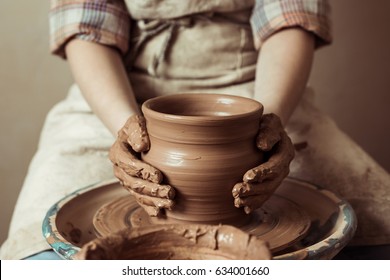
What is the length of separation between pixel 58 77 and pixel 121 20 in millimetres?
726

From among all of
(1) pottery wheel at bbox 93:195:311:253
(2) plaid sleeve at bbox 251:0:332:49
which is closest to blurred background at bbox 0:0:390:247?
(2) plaid sleeve at bbox 251:0:332:49

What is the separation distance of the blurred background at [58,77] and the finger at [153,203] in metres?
1.21

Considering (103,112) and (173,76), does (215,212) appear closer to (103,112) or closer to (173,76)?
(103,112)

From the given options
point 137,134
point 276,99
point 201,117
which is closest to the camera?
point 201,117

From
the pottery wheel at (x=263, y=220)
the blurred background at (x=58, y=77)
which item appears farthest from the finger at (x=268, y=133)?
the blurred background at (x=58, y=77)

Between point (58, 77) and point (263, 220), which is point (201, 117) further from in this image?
point (58, 77)

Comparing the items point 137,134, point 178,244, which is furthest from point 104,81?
point 178,244

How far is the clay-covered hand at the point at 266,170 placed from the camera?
96 cm

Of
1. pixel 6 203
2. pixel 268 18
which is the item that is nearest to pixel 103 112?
pixel 268 18

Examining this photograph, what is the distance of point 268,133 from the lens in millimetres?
1002

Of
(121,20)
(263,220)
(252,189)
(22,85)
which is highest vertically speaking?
(121,20)
